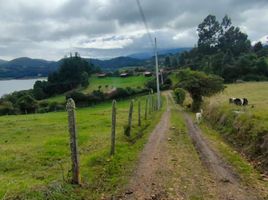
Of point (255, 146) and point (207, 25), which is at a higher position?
point (207, 25)

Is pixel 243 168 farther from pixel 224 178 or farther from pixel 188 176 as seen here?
pixel 188 176

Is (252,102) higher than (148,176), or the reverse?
(148,176)

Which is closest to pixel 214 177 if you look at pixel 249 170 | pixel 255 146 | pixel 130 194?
pixel 249 170

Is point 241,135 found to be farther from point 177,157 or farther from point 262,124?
point 177,157

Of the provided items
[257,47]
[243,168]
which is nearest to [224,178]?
[243,168]

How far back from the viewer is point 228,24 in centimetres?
14338

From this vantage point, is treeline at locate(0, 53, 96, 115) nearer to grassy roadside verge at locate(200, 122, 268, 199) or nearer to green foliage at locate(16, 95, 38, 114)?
green foliage at locate(16, 95, 38, 114)

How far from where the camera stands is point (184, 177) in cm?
1148

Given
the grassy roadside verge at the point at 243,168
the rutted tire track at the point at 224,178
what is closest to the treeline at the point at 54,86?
the grassy roadside verge at the point at 243,168

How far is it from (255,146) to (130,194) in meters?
8.00

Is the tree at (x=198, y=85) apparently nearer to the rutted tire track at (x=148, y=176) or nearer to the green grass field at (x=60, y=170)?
the green grass field at (x=60, y=170)

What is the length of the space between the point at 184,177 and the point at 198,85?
42177mm

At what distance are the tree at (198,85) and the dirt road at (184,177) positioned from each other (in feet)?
116

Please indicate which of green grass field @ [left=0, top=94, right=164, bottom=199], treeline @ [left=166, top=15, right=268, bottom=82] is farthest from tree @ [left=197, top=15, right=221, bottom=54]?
green grass field @ [left=0, top=94, right=164, bottom=199]
